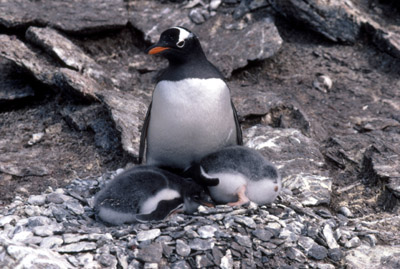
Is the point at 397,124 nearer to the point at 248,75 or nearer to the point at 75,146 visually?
the point at 248,75

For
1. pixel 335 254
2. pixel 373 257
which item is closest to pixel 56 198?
pixel 335 254

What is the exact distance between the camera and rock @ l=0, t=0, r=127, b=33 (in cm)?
675

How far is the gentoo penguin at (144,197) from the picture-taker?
12.0ft

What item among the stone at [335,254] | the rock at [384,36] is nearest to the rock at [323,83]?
the rock at [384,36]

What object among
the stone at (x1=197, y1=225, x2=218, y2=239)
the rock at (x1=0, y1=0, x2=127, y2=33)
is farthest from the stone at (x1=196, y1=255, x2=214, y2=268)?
the rock at (x1=0, y1=0, x2=127, y2=33)

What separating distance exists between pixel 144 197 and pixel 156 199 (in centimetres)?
9

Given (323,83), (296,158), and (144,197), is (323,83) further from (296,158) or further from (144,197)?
(144,197)

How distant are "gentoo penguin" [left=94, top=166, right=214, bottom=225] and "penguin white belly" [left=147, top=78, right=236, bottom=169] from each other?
0.27 meters

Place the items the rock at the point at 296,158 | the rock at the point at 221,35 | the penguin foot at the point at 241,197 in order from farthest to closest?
the rock at the point at 221,35 → the rock at the point at 296,158 → the penguin foot at the point at 241,197

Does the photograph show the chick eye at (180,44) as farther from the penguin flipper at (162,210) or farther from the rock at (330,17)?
the rock at (330,17)

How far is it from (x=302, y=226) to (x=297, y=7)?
398 centimetres

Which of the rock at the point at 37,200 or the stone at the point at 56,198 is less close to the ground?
the rock at the point at 37,200

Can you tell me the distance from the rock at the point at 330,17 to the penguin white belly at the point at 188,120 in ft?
10.7

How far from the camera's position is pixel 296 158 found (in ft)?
16.9
